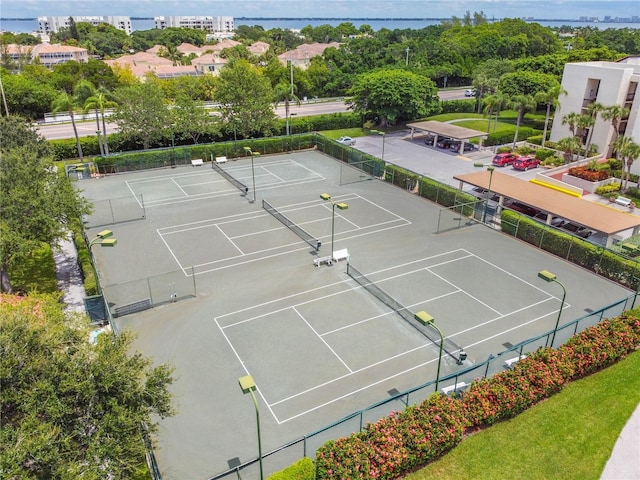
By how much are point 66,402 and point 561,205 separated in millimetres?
33441

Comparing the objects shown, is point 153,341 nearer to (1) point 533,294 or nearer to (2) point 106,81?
(1) point 533,294

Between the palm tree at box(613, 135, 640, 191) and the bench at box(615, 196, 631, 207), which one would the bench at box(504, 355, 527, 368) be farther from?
the palm tree at box(613, 135, 640, 191)

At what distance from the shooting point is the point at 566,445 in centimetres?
1675

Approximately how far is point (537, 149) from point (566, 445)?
42.4m

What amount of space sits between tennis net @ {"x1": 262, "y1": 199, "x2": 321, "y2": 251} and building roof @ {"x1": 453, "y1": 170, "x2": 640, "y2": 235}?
14.3 m

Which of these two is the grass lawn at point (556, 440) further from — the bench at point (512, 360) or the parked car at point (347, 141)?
the parked car at point (347, 141)

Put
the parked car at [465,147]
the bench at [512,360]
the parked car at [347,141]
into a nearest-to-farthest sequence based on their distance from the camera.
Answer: the bench at [512,360] → the parked car at [465,147] → the parked car at [347,141]

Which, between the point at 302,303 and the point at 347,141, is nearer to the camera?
the point at 302,303

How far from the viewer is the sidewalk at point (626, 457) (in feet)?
51.9

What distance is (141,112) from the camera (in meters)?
47.4

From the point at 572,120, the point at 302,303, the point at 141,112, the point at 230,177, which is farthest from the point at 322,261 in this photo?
the point at 572,120

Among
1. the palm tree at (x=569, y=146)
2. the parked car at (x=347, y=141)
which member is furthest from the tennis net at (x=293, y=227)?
the palm tree at (x=569, y=146)

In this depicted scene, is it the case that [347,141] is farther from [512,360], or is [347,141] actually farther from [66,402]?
[66,402]

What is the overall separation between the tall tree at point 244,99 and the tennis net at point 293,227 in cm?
1744
